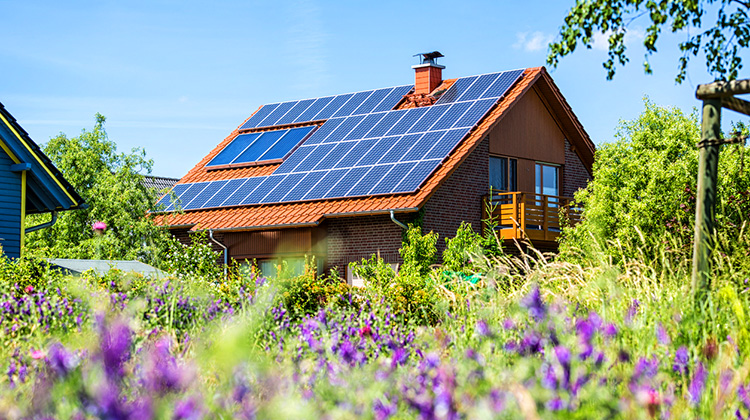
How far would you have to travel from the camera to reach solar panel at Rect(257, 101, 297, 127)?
27.4 meters

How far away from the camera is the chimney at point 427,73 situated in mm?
25125

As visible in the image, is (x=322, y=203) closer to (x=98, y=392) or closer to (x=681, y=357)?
(x=681, y=357)

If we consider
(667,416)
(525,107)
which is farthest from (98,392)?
(525,107)

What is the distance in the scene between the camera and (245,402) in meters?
4.27

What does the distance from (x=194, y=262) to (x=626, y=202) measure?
10521mm

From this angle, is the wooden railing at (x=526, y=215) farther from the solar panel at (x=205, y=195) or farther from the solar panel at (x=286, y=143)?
the solar panel at (x=205, y=195)

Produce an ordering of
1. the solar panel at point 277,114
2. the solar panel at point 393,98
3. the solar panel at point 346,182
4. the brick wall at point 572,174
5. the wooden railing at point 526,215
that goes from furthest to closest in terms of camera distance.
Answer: the solar panel at point 277,114 < the brick wall at point 572,174 < the solar panel at point 393,98 < the wooden railing at point 526,215 < the solar panel at point 346,182

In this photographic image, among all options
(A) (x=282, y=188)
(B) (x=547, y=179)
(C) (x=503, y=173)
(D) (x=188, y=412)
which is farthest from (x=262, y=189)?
(D) (x=188, y=412)

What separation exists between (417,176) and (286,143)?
6573mm

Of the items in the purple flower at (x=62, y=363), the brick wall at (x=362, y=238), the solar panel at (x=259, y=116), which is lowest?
the purple flower at (x=62, y=363)

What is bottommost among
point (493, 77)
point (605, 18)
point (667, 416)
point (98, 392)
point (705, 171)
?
point (667, 416)

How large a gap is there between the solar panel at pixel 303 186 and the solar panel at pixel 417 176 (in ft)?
9.18

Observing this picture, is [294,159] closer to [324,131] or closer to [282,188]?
[324,131]

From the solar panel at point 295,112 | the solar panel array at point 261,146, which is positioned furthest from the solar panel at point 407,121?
the solar panel at point 295,112
